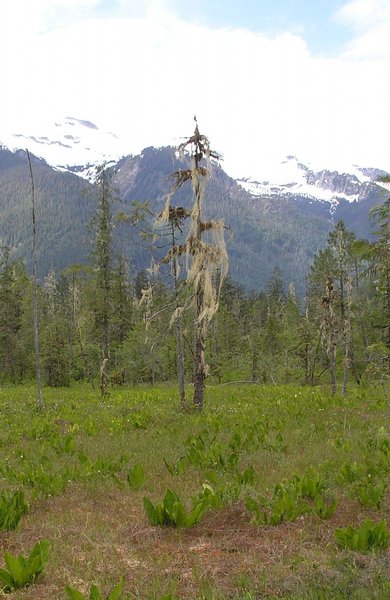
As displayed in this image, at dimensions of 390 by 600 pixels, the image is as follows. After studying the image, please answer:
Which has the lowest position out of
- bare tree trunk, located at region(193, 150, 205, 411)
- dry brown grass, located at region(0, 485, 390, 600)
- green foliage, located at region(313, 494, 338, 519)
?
dry brown grass, located at region(0, 485, 390, 600)

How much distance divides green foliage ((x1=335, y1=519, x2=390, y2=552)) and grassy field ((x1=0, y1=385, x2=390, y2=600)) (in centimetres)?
9

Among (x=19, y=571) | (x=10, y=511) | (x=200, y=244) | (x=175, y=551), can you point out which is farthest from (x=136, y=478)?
(x=200, y=244)

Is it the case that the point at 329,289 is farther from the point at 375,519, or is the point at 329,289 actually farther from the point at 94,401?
the point at 375,519

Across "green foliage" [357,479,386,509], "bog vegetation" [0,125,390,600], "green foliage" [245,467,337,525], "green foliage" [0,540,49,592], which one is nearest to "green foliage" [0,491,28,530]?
"bog vegetation" [0,125,390,600]

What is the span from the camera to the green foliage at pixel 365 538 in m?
4.92

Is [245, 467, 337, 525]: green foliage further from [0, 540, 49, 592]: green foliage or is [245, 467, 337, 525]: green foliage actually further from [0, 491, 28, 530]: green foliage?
[0, 491, 28, 530]: green foliage

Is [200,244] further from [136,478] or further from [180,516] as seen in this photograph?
[180,516]

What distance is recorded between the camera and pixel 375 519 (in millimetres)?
5949

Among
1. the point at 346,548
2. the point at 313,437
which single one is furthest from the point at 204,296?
the point at 346,548

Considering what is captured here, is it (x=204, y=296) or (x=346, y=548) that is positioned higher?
(x=204, y=296)

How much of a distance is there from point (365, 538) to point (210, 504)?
6.39 ft

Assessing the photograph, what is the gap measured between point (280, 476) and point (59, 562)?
3856 millimetres

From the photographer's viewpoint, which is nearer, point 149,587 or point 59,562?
point 149,587

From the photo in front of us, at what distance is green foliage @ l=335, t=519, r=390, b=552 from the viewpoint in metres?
4.92
